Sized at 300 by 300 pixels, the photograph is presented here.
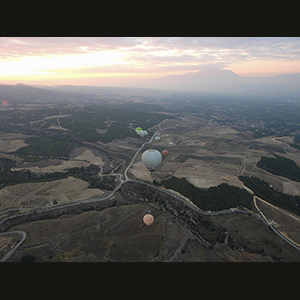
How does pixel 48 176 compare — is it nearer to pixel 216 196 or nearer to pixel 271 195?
pixel 216 196

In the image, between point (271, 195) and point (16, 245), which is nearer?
point (16, 245)

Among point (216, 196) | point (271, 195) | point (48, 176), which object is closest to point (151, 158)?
point (216, 196)

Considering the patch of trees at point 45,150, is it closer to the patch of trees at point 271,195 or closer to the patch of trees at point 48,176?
the patch of trees at point 48,176

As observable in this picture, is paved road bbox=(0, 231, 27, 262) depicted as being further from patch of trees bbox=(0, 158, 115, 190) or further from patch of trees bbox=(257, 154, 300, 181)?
patch of trees bbox=(257, 154, 300, 181)

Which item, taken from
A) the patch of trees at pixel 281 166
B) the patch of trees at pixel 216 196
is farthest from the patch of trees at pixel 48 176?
the patch of trees at pixel 281 166

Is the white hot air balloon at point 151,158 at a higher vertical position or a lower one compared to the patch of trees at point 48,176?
higher
